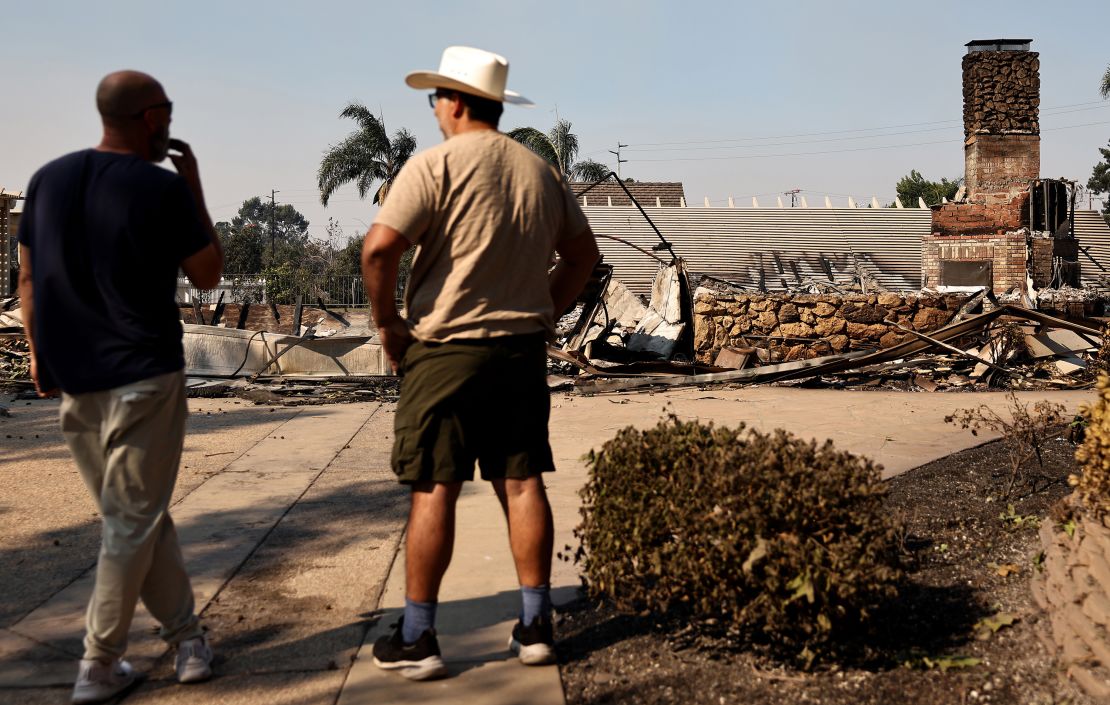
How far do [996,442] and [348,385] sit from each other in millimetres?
8099

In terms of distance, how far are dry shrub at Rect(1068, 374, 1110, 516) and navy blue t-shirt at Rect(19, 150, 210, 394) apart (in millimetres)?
3004

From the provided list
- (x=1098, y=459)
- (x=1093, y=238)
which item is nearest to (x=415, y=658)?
(x=1098, y=459)

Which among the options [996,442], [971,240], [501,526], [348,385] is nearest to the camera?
[501,526]

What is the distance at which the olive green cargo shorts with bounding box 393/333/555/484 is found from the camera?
125 inches

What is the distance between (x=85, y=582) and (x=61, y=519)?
132 centimetres

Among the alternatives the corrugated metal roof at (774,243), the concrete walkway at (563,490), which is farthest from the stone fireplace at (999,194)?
the concrete walkway at (563,490)

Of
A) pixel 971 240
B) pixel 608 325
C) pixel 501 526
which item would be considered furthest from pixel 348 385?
pixel 971 240

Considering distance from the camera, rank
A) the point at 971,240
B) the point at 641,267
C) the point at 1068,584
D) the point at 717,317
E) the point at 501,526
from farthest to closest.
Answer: the point at 641,267
the point at 971,240
the point at 717,317
the point at 501,526
the point at 1068,584

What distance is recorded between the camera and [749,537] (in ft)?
10.1

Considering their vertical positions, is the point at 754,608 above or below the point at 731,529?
below

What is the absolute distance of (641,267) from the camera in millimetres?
25109

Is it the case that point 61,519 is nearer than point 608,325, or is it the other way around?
point 61,519

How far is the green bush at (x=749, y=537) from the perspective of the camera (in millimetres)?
2994

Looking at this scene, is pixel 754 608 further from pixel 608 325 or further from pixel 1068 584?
pixel 608 325
